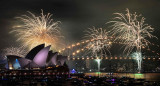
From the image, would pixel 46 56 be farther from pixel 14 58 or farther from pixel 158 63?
pixel 158 63

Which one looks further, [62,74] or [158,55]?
[158,55]

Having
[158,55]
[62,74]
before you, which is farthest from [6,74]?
[158,55]

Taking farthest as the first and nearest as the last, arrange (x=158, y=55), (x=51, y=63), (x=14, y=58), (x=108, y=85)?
1. (x=158, y=55)
2. (x=51, y=63)
3. (x=14, y=58)
4. (x=108, y=85)

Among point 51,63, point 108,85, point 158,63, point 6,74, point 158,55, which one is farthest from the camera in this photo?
point 158,63

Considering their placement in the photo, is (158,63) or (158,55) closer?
(158,55)

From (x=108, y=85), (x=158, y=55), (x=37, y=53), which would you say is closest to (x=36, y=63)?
(x=37, y=53)

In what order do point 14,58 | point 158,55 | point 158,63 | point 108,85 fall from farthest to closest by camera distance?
point 158,63
point 158,55
point 14,58
point 108,85

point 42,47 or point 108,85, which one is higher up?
point 42,47

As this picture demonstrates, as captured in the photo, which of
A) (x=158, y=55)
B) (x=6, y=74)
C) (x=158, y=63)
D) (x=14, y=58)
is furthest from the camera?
(x=158, y=63)

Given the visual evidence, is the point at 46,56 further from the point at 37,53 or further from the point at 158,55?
the point at 158,55
